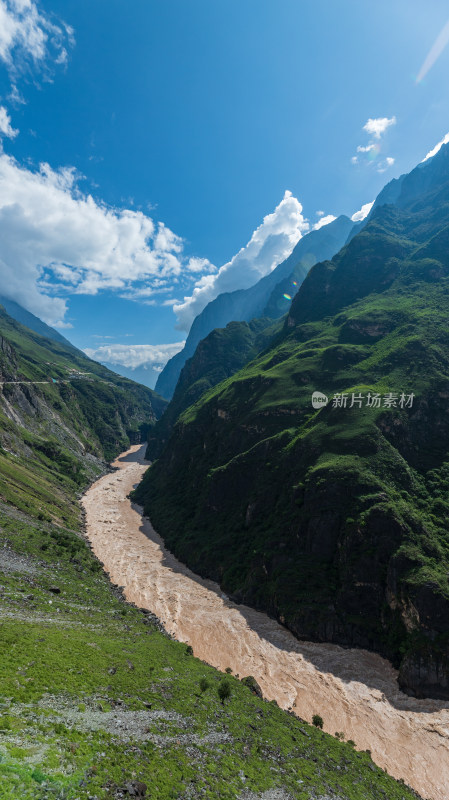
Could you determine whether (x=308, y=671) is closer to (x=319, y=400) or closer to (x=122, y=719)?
(x=122, y=719)

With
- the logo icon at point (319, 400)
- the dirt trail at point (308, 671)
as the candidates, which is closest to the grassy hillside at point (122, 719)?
the dirt trail at point (308, 671)

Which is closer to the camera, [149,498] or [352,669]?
[352,669]

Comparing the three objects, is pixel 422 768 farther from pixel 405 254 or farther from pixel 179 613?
pixel 405 254

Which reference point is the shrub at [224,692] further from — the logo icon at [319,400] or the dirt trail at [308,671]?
the logo icon at [319,400]

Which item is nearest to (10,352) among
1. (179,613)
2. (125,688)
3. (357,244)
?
(179,613)

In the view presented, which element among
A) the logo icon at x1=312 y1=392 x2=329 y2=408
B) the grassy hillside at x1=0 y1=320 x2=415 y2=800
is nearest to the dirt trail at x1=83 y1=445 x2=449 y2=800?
the grassy hillside at x1=0 y1=320 x2=415 y2=800

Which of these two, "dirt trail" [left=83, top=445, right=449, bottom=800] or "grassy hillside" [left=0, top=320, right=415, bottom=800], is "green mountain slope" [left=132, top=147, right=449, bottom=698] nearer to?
"dirt trail" [left=83, top=445, right=449, bottom=800]
